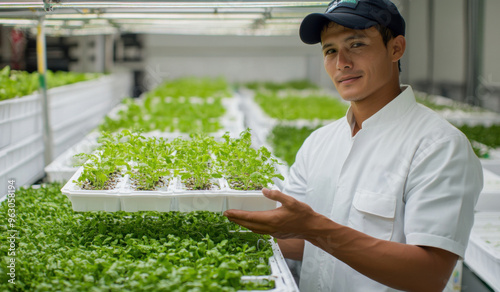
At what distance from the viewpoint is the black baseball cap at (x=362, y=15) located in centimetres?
A: 120

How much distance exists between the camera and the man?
109 centimetres

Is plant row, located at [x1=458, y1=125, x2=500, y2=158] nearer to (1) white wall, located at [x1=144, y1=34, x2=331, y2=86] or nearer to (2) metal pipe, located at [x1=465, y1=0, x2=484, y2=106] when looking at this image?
(2) metal pipe, located at [x1=465, y1=0, x2=484, y2=106]

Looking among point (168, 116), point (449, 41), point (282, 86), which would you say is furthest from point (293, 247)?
point (449, 41)

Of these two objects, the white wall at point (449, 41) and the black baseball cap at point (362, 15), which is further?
the white wall at point (449, 41)

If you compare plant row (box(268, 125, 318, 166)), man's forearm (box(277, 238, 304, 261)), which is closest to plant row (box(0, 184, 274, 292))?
man's forearm (box(277, 238, 304, 261))

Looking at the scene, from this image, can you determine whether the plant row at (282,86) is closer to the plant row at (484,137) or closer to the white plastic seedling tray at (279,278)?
the plant row at (484,137)

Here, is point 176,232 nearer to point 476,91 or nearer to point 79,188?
point 79,188

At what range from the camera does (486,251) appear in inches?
68.5

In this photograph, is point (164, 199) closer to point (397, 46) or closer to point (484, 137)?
point (397, 46)

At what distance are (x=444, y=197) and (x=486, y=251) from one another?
84 centimetres

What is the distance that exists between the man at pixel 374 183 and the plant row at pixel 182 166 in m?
0.21

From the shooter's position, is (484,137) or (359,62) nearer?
(359,62)


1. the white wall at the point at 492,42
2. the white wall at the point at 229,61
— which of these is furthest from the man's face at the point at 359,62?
the white wall at the point at 229,61

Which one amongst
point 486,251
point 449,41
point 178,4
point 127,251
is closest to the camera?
point 127,251
